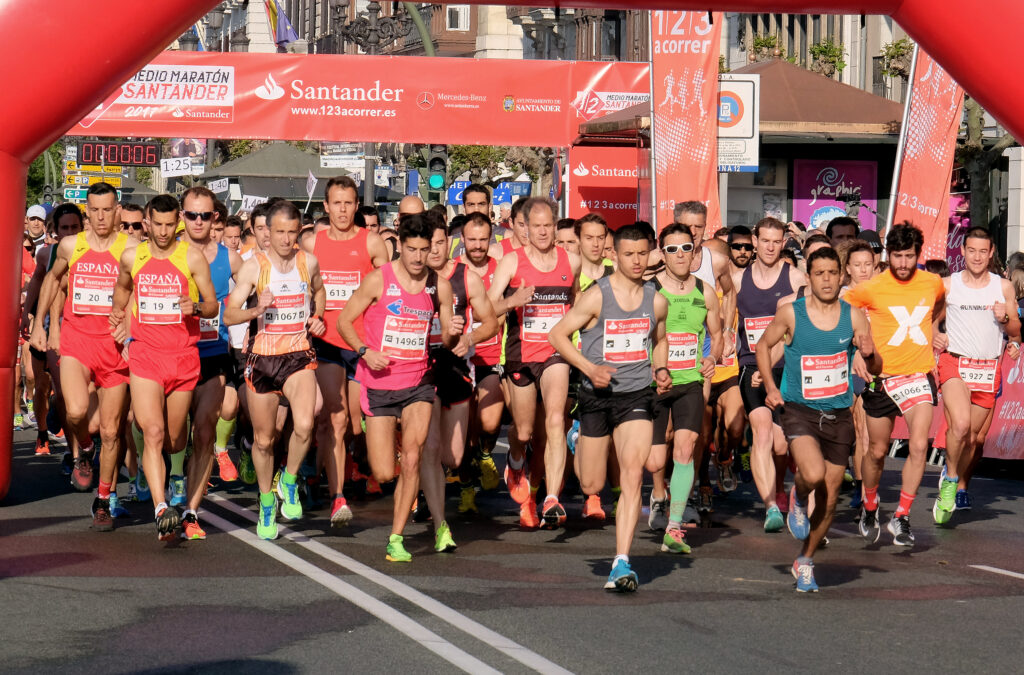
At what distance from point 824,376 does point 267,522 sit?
3.44 m

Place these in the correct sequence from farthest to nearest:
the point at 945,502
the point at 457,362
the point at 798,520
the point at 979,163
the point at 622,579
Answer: the point at 979,163, the point at 945,502, the point at 457,362, the point at 798,520, the point at 622,579

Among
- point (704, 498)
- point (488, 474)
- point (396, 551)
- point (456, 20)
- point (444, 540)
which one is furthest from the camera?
point (456, 20)

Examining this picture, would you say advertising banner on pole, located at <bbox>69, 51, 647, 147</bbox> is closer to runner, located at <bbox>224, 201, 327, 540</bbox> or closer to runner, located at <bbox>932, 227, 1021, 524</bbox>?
runner, located at <bbox>932, 227, 1021, 524</bbox>

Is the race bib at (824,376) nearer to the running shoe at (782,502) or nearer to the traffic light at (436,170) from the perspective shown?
the running shoe at (782,502)

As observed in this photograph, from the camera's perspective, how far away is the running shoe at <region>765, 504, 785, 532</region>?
1097 cm

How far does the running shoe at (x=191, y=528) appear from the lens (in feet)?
33.5

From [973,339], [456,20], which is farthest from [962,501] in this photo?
[456,20]

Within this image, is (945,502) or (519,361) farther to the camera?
(945,502)

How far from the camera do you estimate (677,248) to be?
1034 centimetres

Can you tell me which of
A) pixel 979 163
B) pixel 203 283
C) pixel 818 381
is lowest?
pixel 818 381

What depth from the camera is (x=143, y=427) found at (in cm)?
1008

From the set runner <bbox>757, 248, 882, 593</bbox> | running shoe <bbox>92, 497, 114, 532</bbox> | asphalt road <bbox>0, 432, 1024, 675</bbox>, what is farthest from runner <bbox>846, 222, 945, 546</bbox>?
running shoe <bbox>92, 497, 114, 532</bbox>

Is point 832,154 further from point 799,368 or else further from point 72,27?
point 72,27

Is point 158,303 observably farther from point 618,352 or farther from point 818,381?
point 818,381
